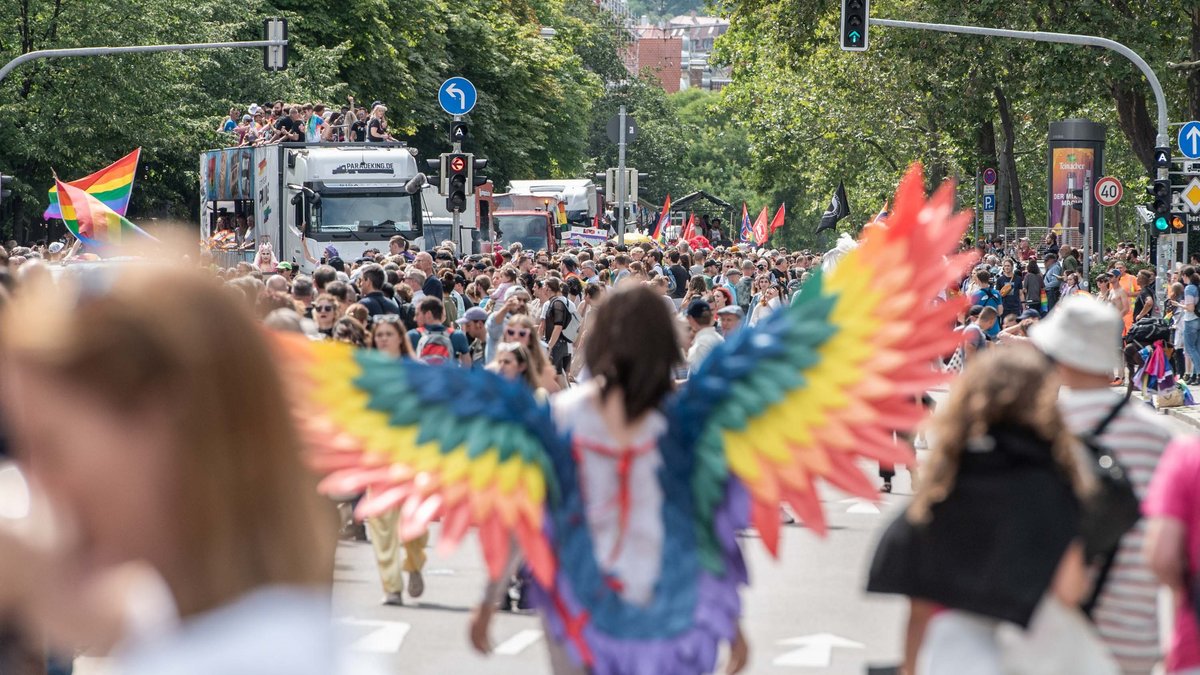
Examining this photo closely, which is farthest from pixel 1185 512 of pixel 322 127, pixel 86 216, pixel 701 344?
pixel 322 127

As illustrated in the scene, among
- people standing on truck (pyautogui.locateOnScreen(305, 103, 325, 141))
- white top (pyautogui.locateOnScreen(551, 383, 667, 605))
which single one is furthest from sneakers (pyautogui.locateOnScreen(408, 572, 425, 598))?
people standing on truck (pyautogui.locateOnScreen(305, 103, 325, 141))

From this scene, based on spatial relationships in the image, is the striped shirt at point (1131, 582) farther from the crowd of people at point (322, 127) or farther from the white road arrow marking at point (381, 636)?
the crowd of people at point (322, 127)

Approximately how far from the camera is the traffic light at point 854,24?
27.6 metres

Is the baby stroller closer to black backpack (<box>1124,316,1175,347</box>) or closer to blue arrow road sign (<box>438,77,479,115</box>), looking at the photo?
black backpack (<box>1124,316,1175,347</box>)

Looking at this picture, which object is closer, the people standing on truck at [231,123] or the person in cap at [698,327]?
the person in cap at [698,327]

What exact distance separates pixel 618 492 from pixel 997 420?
1129 mm

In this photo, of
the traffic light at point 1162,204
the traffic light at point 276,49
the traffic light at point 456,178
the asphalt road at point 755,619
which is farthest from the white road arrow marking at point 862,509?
the traffic light at point 276,49

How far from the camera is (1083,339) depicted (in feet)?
17.0

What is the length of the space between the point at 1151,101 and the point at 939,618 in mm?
41224

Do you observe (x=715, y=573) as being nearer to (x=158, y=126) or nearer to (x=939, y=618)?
(x=939, y=618)

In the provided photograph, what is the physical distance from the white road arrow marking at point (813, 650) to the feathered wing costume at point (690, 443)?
160 inches

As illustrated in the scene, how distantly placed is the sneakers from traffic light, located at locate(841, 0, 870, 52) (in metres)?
18.1

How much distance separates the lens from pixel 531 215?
4634cm

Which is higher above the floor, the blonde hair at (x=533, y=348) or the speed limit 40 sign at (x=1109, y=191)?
the speed limit 40 sign at (x=1109, y=191)
